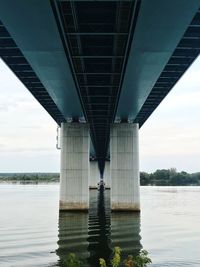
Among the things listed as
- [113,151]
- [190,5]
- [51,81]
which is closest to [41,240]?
[51,81]

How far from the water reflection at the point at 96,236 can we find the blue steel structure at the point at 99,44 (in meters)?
9.57

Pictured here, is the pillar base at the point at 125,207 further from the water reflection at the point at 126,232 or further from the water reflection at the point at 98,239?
the water reflection at the point at 98,239

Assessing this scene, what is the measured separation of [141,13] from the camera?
14648 millimetres

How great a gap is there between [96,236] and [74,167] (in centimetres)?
1774

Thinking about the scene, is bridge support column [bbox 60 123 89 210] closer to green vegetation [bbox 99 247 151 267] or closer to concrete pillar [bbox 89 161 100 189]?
green vegetation [bbox 99 247 151 267]

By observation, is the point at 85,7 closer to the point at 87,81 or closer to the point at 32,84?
the point at 87,81

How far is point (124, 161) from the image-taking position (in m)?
42.4

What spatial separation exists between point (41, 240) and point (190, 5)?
15732 mm

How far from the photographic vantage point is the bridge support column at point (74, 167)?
42125mm

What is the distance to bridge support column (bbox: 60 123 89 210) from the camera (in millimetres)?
42125

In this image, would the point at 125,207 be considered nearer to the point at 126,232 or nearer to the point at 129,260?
the point at 126,232

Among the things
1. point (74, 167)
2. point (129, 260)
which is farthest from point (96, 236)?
point (74, 167)

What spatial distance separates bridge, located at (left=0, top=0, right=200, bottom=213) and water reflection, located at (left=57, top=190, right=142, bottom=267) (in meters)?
5.67

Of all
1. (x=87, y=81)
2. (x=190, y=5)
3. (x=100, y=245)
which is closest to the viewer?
(x=190, y=5)
